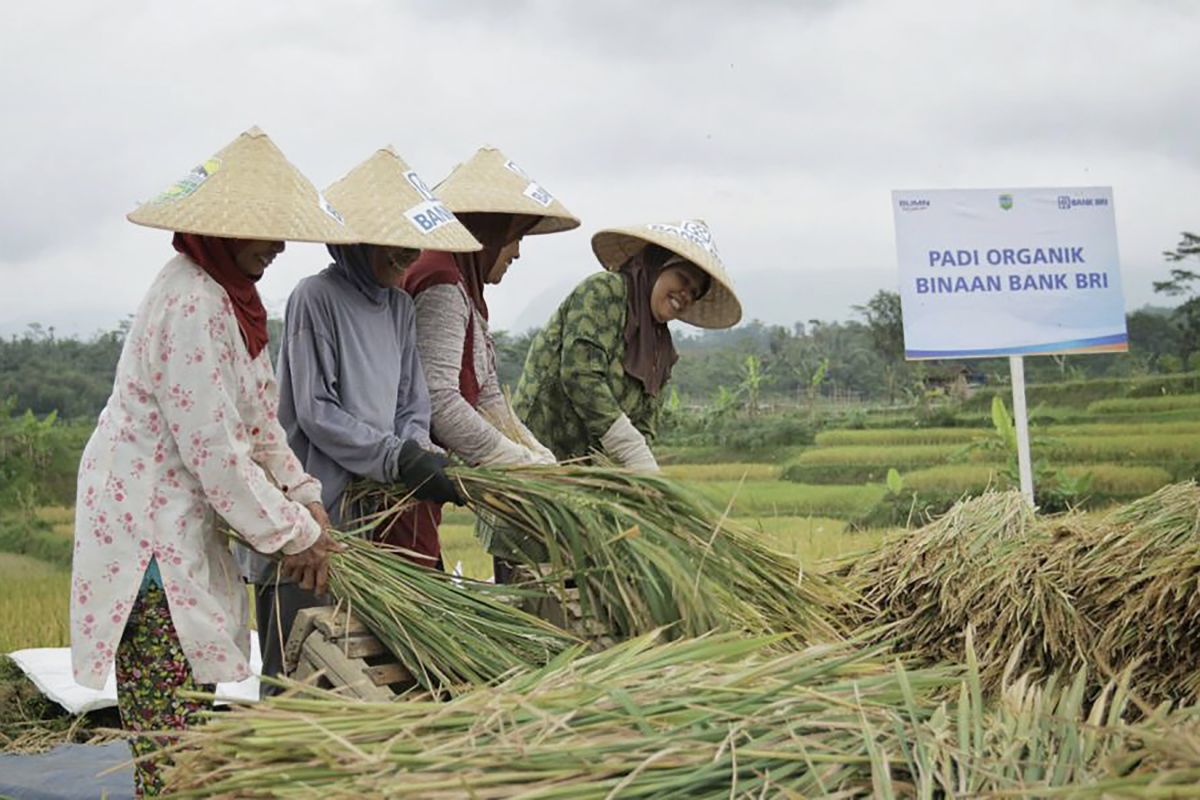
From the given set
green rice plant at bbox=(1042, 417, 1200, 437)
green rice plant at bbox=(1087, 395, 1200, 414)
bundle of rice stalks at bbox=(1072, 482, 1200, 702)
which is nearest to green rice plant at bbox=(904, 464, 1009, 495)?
green rice plant at bbox=(1042, 417, 1200, 437)

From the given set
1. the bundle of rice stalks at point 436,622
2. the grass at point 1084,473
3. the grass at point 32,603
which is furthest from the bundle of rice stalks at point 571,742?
the grass at point 1084,473

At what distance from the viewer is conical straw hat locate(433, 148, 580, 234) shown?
3.42m

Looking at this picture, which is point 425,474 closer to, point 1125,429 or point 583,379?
point 583,379

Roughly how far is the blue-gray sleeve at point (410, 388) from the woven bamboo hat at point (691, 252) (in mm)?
714

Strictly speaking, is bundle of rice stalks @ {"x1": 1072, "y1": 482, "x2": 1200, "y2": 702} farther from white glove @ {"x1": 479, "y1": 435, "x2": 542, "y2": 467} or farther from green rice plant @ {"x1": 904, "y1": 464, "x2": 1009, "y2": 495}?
green rice plant @ {"x1": 904, "y1": 464, "x2": 1009, "y2": 495}

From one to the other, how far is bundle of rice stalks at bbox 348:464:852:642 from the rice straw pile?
45cm

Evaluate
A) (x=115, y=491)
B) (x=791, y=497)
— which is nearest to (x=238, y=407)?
(x=115, y=491)

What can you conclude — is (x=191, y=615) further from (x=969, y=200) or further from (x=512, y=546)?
(x=969, y=200)

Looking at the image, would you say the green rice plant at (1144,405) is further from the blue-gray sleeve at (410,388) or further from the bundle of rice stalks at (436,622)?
the bundle of rice stalks at (436,622)

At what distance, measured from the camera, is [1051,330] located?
6.27 metres

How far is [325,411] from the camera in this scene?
287 cm

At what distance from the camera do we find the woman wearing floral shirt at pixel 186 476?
2.43m

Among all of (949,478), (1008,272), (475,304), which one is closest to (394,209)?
(475,304)

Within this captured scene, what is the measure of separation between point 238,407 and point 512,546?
61cm
